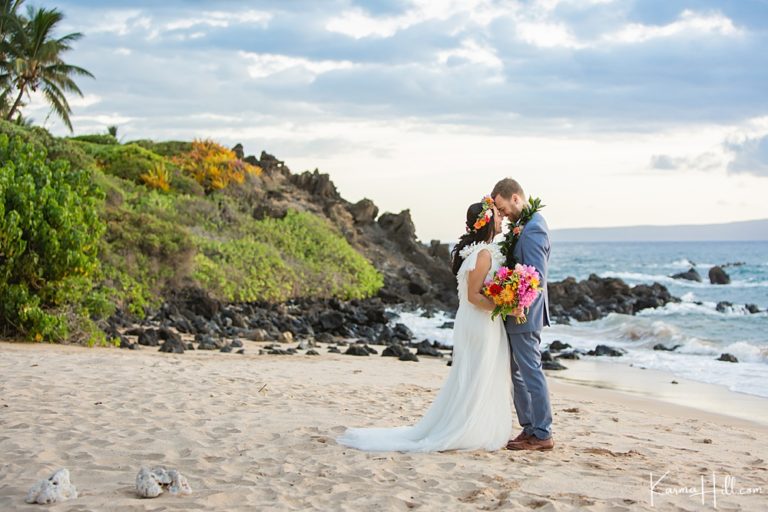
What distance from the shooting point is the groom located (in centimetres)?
790

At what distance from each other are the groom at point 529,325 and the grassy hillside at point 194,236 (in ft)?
38.3

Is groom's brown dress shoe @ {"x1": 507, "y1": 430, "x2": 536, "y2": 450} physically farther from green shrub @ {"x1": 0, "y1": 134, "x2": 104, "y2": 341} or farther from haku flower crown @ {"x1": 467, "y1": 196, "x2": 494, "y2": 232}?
green shrub @ {"x1": 0, "y1": 134, "x2": 104, "y2": 341}

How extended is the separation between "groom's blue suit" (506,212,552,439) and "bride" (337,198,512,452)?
15cm

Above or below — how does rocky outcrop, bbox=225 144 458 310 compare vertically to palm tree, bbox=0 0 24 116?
below

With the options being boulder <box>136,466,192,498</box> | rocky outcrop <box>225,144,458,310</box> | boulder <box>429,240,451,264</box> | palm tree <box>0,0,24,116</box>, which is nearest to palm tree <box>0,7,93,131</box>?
palm tree <box>0,0,24,116</box>

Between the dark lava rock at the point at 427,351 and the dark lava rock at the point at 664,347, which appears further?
the dark lava rock at the point at 664,347

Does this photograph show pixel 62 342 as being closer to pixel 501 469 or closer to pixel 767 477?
pixel 501 469

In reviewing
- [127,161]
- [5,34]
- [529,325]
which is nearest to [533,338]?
[529,325]

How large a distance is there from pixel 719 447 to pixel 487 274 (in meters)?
3.54

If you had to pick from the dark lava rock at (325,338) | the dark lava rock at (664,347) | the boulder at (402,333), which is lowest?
the dark lava rock at (325,338)

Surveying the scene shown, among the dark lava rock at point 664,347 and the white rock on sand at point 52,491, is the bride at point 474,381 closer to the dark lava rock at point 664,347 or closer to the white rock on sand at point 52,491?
the white rock on sand at point 52,491

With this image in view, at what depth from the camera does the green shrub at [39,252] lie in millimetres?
16031

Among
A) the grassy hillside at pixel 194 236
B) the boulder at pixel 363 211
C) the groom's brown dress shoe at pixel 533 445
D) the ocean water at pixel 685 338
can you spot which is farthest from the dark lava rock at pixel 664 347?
the boulder at pixel 363 211

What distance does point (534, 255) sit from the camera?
7863 millimetres
